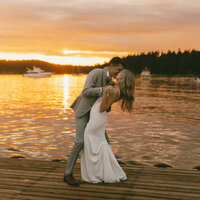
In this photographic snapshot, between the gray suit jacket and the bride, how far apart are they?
0.10 metres

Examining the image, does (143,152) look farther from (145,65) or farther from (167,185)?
(145,65)

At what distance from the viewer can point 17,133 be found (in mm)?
11758

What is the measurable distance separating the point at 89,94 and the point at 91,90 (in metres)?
0.07

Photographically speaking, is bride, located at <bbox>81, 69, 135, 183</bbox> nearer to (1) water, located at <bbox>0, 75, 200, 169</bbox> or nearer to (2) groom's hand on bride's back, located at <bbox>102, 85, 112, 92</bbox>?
(2) groom's hand on bride's back, located at <bbox>102, 85, 112, 92</bbox>

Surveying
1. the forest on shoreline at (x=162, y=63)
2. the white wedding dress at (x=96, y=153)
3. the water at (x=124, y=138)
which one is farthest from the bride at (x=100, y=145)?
the forest on shoreline at (x=162, y=63)

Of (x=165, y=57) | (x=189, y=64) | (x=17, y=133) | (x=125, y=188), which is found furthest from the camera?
(x=165, y=57)

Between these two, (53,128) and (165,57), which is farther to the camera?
(165,57)

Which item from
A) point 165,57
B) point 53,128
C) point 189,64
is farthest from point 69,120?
point 165,57

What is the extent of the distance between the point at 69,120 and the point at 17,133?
4129 mm

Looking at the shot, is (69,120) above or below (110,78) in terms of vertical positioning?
below

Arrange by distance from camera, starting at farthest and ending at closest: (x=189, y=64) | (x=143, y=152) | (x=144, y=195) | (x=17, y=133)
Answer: (x=189, y=64) → (x=17, y=133) → (x=143, y=152) → (x=144, y=195)

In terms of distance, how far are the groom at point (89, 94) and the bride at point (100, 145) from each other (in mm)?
80

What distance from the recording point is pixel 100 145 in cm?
461

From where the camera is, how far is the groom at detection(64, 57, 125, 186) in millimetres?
4352
